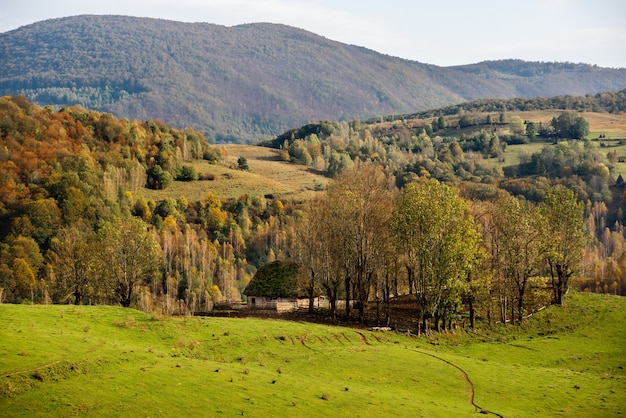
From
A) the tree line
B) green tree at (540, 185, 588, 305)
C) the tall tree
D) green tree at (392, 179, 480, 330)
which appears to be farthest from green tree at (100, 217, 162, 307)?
green tree at (540, 185, 588, 305)

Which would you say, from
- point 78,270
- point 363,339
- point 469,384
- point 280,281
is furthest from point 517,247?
point 78,270

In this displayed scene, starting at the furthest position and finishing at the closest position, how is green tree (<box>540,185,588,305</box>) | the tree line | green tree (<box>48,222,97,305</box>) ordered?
green tree (<box>540,185,588,305</box>), green tree (<box>48,222,97,305</box>), the tree line

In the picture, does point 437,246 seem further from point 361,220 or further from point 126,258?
point 126,258

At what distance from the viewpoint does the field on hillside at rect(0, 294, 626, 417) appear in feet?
106

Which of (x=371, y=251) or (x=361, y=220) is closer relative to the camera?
(x=371, y=251)

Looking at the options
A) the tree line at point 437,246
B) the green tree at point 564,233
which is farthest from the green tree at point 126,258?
the green tree at point 564,233

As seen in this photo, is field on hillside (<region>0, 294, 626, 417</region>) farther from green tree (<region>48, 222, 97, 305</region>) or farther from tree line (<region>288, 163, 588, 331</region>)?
green tree (<region>48, 222, 97, 305</region>)

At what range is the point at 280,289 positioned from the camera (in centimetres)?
8025

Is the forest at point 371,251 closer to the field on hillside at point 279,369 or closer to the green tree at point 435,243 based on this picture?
the green tree at point 435,243

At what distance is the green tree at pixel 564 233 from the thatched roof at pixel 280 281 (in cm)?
2870

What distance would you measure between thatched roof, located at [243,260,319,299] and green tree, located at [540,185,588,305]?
2870cm

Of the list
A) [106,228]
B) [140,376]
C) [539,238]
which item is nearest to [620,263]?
[539,238]

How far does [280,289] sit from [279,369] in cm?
3786

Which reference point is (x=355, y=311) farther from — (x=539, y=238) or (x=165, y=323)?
(x=165, y=323)
